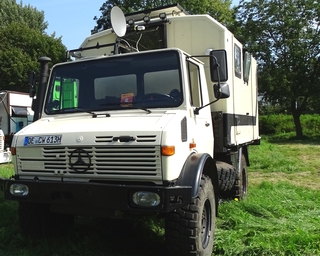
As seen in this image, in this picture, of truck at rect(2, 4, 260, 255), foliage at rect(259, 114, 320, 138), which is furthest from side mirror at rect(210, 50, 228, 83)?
foliage at rect(259, 114, 320, 138)

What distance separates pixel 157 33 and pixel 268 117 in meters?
25.7

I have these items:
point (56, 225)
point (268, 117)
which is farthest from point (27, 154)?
point (268, 117)

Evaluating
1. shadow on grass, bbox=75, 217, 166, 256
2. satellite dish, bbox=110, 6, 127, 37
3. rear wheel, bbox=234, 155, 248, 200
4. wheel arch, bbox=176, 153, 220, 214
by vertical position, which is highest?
satellite dish, bbox=110, 6, 127, 37

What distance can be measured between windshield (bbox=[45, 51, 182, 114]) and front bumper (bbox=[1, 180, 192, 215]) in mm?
1071

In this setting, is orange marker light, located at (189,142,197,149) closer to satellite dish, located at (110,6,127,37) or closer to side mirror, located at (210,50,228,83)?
side mirror, located at (210,50,228,83)

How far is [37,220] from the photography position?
4.44 metres

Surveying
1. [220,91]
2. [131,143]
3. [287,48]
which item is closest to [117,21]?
[220,91]

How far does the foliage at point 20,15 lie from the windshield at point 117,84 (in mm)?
33840

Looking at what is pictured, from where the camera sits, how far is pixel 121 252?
439 cm

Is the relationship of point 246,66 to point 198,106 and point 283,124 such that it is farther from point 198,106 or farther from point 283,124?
point 283,124

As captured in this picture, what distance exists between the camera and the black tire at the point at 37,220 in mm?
4379

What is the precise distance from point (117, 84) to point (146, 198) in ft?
5.18

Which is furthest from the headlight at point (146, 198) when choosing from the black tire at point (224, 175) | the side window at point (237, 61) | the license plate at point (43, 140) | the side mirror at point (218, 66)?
the side window at point (237, 61)

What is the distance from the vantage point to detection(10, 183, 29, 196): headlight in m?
3.93
